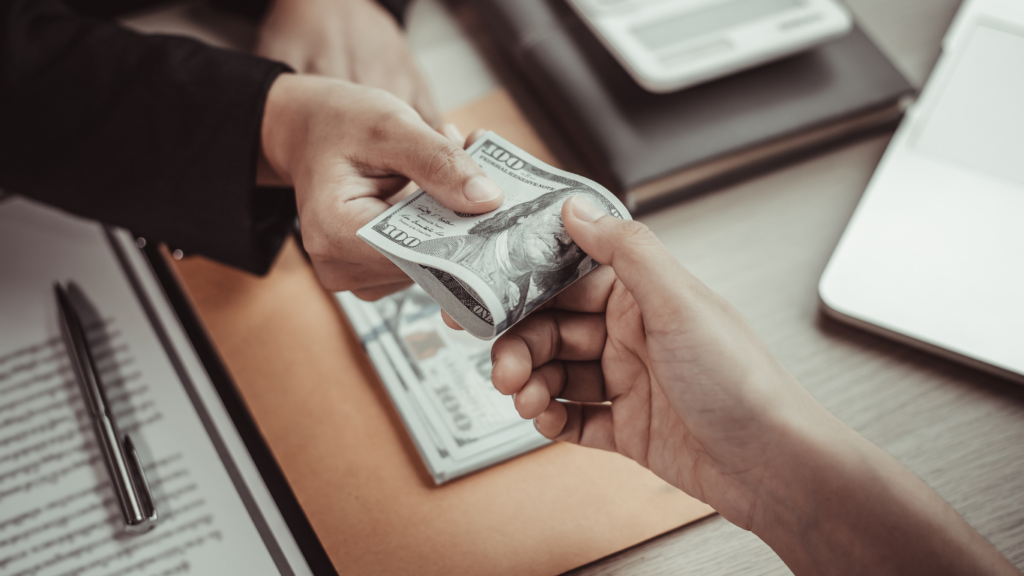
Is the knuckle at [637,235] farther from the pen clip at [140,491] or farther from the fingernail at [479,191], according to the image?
the pen clip at [140,491]

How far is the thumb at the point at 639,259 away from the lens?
1.96ft

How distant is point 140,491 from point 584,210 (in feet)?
1.95

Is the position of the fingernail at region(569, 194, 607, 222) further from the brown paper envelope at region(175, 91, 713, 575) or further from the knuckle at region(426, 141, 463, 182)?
the brown paper envelope at region(175, 91, 713, 575)

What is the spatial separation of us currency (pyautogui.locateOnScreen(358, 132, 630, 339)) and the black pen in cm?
40

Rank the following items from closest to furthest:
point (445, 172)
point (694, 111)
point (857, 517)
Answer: point (857, 517)
point (445, 172)
point (694, 111)

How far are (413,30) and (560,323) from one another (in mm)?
738

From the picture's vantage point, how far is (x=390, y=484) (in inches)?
29.2

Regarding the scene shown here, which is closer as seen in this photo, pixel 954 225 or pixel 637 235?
pixel 637 235

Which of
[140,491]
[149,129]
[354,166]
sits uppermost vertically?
[149,129]

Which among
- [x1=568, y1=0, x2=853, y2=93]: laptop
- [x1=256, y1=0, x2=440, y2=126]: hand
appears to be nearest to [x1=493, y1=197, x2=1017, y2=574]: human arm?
[x1=568, y1=0, x2=853, y2=93]: laptop

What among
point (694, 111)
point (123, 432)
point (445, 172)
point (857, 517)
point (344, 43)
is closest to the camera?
point (857, 517)

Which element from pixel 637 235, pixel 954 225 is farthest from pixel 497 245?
pixel 954 225

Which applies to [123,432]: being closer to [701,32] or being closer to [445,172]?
[445,172]

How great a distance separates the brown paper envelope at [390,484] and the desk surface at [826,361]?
0.17 ft
